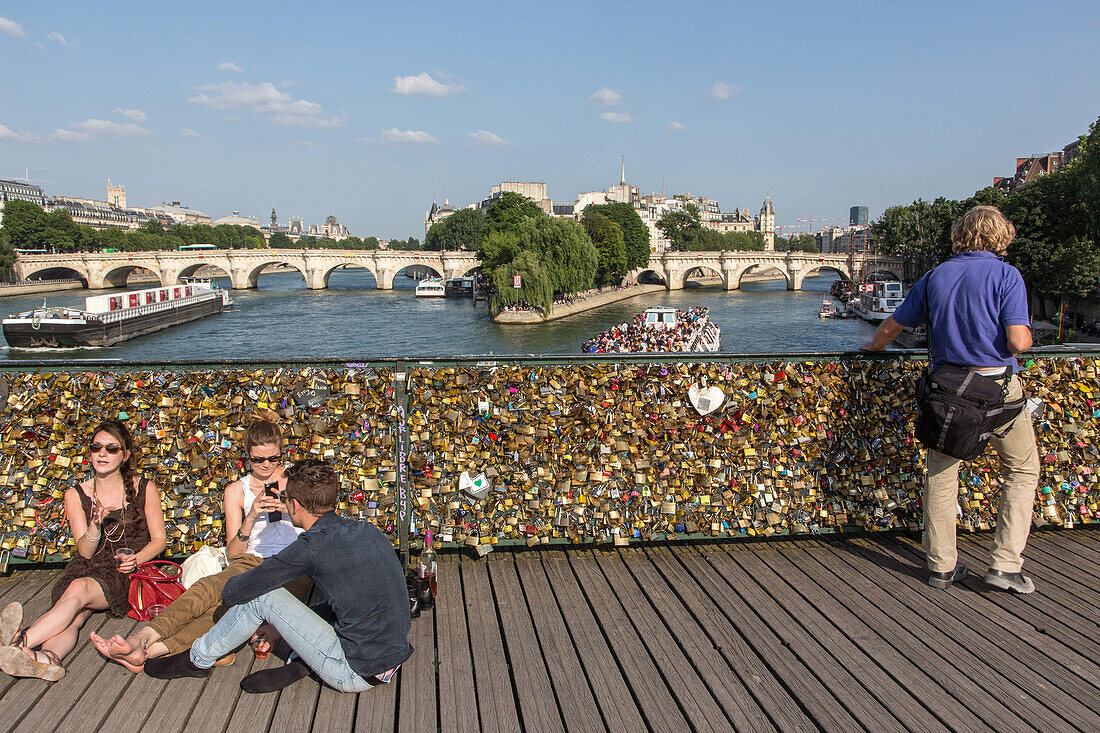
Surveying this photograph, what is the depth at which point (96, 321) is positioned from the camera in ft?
99.3

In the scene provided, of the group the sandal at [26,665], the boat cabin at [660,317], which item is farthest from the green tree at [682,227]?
the sandal at [26,665]

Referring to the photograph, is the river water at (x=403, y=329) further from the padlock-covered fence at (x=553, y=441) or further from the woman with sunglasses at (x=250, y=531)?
the woman with sunglasses at (x=250, y=531)

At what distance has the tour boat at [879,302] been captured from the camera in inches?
1617

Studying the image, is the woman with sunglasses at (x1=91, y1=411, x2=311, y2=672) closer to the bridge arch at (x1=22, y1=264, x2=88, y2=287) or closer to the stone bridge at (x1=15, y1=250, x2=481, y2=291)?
the stone bridge at (x1=15, y1=250, x2=481, y2=291)

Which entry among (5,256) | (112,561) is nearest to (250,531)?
(112,561)

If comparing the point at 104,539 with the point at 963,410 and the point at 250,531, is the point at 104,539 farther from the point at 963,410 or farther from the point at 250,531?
the point at 963,410

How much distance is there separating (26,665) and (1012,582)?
370 centimetres

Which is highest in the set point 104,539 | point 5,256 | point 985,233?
point 5,256

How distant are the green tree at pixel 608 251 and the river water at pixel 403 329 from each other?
2.58 m

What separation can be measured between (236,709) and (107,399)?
5.42ft

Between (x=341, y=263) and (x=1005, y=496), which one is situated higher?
(x=341, y=263)

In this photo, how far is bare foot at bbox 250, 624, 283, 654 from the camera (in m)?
2.75

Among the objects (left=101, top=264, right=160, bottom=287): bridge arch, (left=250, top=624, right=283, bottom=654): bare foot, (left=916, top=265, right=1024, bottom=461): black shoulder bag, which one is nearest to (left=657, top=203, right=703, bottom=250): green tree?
(left=101, top=264, right=160, bottom=287): bridge arch

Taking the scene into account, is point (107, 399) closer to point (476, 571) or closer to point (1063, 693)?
point (476, 571)
